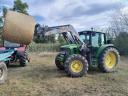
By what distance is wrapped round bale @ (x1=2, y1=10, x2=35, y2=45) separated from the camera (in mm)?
12188

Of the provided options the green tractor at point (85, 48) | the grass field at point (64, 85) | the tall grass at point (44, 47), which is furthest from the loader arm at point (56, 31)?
the tall grass at point (44, 47)

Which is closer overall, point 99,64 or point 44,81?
point 44,81

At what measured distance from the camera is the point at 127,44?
86.6 feet

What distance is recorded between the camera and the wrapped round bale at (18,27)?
12.2 m

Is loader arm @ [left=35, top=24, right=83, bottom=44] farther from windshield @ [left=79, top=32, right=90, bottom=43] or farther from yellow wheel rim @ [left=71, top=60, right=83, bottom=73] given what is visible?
yellow wheel rim @ [left=71, top=60, right=83, bottom=73]

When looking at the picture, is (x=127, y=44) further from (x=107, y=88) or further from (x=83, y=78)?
(x=107, y=88)

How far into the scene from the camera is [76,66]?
13.8 meters

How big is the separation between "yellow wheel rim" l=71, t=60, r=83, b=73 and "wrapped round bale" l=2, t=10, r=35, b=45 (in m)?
2.29

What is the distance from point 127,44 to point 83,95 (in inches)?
685

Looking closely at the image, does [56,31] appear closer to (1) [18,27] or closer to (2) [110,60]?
(1) [18,27]

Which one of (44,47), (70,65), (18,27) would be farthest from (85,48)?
(44,47)

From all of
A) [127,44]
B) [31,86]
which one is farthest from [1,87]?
[127,44]

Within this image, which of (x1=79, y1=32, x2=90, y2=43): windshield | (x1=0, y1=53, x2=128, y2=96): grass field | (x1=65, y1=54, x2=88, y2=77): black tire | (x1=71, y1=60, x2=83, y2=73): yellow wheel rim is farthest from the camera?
(x1=79, y1=32, x2=90, y2=43): windshield

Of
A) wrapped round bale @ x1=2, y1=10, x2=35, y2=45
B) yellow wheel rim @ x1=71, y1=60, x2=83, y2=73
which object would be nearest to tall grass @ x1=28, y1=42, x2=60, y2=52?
yellow wheel rim @ x1=71, y1=60, x2=83, y2=73
